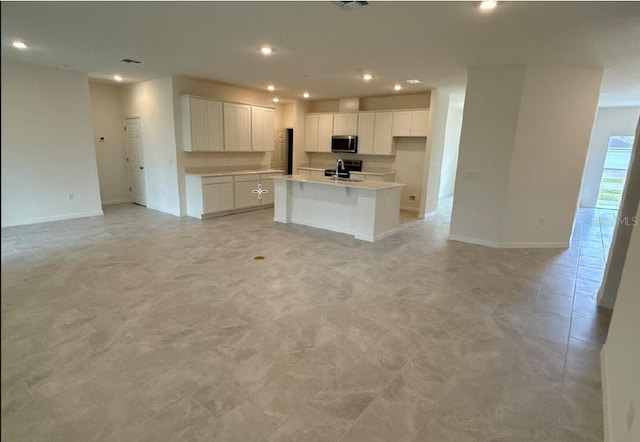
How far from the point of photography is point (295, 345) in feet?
8.99

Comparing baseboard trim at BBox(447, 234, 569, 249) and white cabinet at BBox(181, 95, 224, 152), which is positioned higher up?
white cabinet at BBox(181, 95, 224, 152)

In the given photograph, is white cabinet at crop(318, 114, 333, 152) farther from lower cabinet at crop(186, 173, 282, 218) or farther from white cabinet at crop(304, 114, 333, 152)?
lower cabinet at crop(186, 173, 282, 218)

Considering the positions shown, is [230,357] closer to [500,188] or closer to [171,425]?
[171,425]

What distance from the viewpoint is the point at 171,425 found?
6.40 feet

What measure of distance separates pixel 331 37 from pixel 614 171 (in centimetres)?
985

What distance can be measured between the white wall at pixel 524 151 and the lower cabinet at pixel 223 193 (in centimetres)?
448

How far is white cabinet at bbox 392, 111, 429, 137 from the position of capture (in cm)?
759

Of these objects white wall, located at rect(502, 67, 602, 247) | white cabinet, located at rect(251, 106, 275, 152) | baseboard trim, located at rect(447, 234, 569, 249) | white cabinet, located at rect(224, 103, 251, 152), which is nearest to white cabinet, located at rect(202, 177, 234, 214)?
white cabinet, located at rect(224, 103, 251, 152)

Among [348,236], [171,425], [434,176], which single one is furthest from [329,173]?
[171,425]

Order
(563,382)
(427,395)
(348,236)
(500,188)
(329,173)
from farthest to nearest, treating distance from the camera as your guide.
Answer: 1. (329,173)
2. (348,236)
3. (500,188)
4. (563,382)
5. (427,395)

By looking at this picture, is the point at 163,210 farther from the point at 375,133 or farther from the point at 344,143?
the point at 375,133

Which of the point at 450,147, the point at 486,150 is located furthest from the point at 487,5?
the point at 450,147

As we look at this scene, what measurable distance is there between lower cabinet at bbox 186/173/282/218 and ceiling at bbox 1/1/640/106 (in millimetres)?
2158

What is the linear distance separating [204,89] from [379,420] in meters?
7.03
